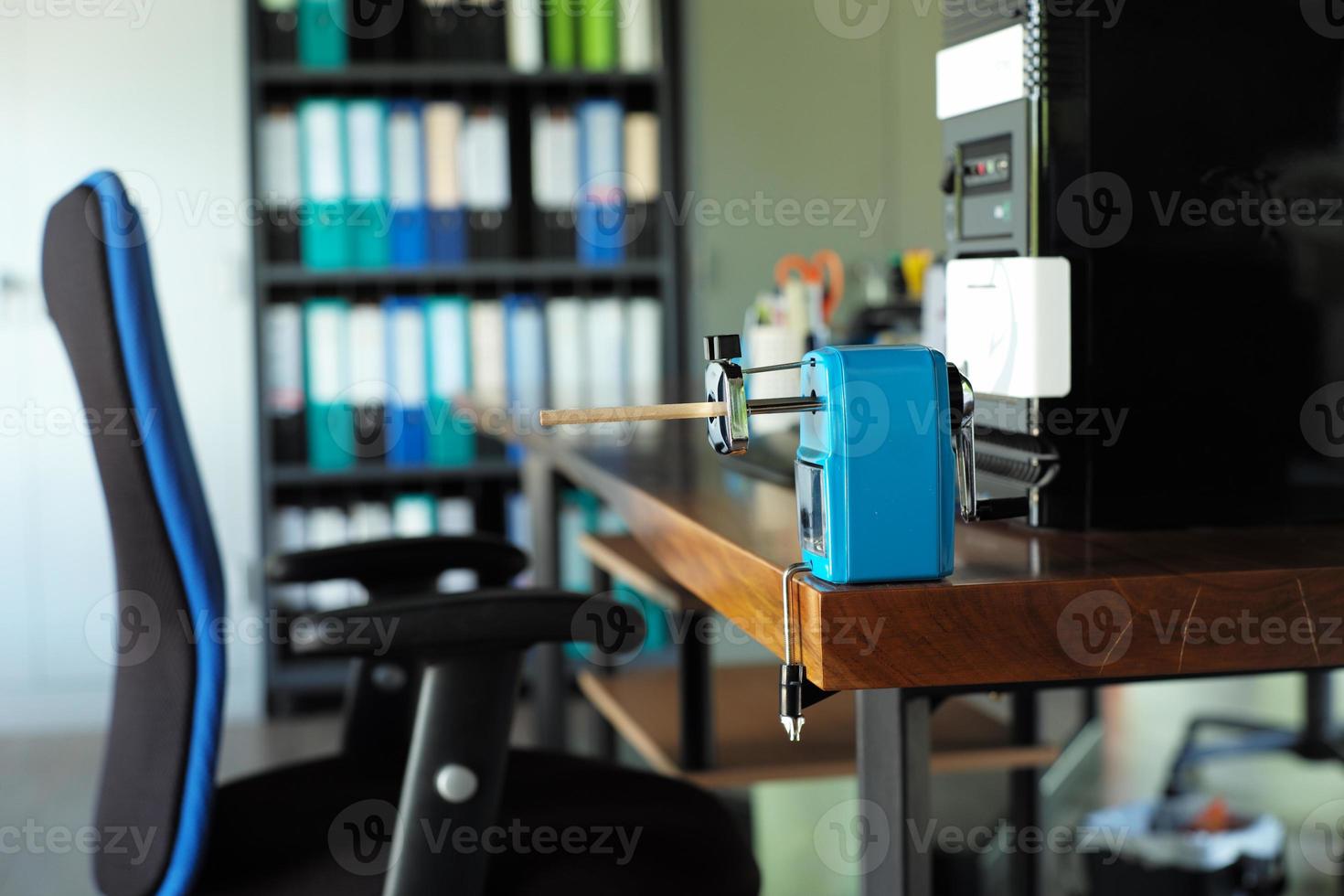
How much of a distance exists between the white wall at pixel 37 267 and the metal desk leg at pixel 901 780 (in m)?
2.89

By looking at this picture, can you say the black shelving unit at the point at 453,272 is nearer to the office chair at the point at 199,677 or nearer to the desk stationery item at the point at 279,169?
the desk stationery item at the point at 279,169

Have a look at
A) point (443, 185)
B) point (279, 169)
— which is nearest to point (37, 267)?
point (279, 169)

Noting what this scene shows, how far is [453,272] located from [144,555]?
258 centimetres

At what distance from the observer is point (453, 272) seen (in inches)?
140

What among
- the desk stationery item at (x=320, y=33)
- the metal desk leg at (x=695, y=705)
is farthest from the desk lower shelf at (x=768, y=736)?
the desk stationery item at (x=320, y=33)

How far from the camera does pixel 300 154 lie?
3.48 metres

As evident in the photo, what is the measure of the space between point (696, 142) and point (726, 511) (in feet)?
8.57

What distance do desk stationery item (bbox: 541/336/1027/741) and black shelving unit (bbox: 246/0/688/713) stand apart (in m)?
2.71

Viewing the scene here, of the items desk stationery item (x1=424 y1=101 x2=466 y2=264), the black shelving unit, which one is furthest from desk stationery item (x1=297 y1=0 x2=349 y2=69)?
desk stationery item (x1=424 y1=101 x2=466 y2=264)

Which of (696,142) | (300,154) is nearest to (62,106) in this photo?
(300,154)

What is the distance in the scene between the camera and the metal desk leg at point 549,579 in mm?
2350

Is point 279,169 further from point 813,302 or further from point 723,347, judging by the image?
point 723,347

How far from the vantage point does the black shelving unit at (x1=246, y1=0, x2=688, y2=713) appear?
3.49 m

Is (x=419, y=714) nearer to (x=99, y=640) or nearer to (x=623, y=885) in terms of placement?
(x=623, y=885)
